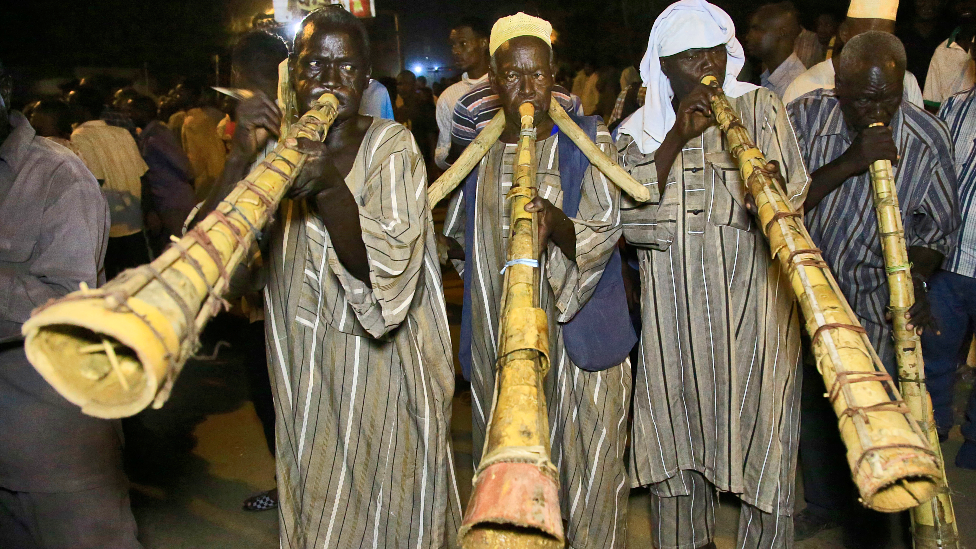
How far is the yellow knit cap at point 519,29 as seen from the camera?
8.39 feet

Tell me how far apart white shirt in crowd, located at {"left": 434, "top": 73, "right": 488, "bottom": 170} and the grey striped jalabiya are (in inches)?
73.2

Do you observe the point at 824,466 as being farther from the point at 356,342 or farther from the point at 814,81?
the point at 356,342

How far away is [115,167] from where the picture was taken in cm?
550

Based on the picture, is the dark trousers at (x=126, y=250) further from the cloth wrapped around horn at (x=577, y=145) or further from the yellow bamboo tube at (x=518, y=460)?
the yellow bamboo tube at (x=518, y=460)

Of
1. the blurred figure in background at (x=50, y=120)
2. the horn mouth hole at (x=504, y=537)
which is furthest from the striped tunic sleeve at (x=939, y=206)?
the blurred figure in background at (x=50, y=120)

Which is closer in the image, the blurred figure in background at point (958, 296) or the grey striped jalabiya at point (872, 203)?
the grey striped jalabiya at point (872, 203)

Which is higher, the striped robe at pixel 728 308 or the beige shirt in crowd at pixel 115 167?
the beige shirt in crowd at pixel 115 167

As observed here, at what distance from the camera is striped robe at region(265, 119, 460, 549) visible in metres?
2.11

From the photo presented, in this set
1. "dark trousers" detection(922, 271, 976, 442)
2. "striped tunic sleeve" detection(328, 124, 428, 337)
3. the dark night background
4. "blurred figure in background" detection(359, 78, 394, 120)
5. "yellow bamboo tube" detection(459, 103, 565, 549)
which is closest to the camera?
"yellow bamboo tube" detection(459, 103, 565, 549)

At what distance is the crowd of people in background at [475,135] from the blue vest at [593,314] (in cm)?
14

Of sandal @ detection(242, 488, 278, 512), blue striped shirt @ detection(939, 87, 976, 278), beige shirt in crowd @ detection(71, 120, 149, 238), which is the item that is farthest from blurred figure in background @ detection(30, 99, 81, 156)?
blue striped shirt @ detection(939, 87, 976, 278)

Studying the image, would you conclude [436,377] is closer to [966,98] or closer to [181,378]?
[966,98]

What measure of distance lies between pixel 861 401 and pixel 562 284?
1.44m

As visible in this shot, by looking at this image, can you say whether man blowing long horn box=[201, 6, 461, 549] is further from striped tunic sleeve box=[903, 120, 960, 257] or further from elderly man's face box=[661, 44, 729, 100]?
striped tunic sleeve box=[903, 120, 960, 257]
